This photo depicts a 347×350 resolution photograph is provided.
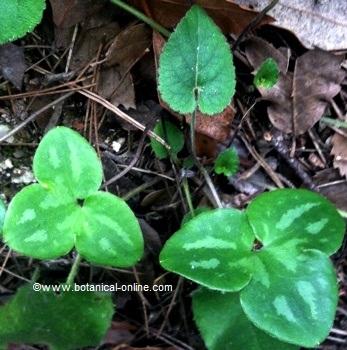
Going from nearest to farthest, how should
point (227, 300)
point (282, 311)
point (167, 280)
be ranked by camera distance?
1. point (282, 311)
2. point (227, 300)
3. point (167, 280)

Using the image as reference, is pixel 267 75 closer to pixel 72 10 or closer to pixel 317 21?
pixel 317 21

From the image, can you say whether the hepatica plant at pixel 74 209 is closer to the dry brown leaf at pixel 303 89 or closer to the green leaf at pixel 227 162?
the green leaf at pixel 227 162

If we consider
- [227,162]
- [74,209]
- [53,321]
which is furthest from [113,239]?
[227,162]

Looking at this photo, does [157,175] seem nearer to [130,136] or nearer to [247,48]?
[130,136]

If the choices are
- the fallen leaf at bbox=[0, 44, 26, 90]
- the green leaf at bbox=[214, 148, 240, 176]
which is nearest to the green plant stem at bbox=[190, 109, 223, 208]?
the green leaf at bbox=[214, 148, 240, 176]

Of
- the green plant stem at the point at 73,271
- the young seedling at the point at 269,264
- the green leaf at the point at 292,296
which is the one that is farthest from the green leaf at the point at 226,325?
the green plant stem at the point at 73,271

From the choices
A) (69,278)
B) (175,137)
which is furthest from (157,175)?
(69,278)
